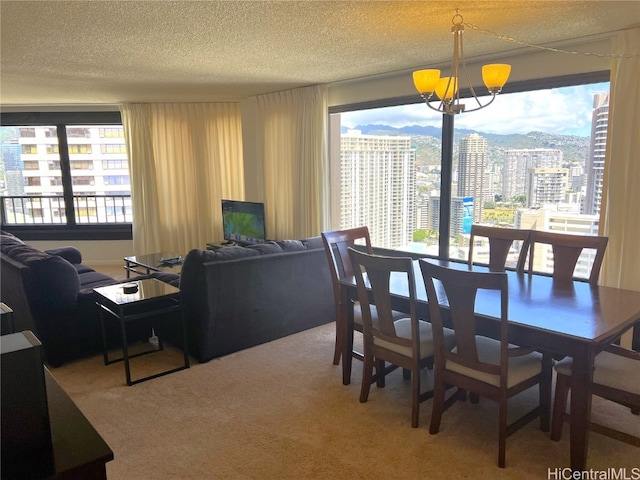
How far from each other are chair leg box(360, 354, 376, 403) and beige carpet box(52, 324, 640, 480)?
6 cm

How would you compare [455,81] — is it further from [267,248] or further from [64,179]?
[64,179]

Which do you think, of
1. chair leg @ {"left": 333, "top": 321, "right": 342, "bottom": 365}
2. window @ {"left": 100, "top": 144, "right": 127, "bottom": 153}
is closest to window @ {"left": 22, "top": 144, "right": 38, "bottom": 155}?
window @ {"left": 100, "top": 144, "right": 127, "bottom": 153}

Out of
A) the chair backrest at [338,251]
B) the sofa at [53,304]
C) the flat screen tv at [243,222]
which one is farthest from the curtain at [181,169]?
the chair backrest at [338,251]

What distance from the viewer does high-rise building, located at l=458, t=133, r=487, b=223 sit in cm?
424

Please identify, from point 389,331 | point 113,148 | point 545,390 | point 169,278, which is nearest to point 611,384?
point 545,390

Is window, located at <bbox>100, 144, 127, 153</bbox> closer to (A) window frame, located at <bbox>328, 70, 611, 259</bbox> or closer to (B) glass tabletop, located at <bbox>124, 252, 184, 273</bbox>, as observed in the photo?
(B) glass tabletop, located at <bbox>124, 252, 184, 273</bbox>

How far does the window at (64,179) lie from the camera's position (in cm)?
695

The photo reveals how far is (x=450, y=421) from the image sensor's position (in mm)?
2725

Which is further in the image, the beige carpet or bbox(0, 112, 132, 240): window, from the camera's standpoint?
bbox(0, 112, 132, 240): window

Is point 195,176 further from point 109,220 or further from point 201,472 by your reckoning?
point 201,472

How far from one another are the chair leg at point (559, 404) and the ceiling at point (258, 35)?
6.59ft

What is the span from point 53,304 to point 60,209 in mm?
4414

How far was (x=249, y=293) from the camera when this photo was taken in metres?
3.72

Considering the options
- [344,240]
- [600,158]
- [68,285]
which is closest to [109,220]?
[68,285]
